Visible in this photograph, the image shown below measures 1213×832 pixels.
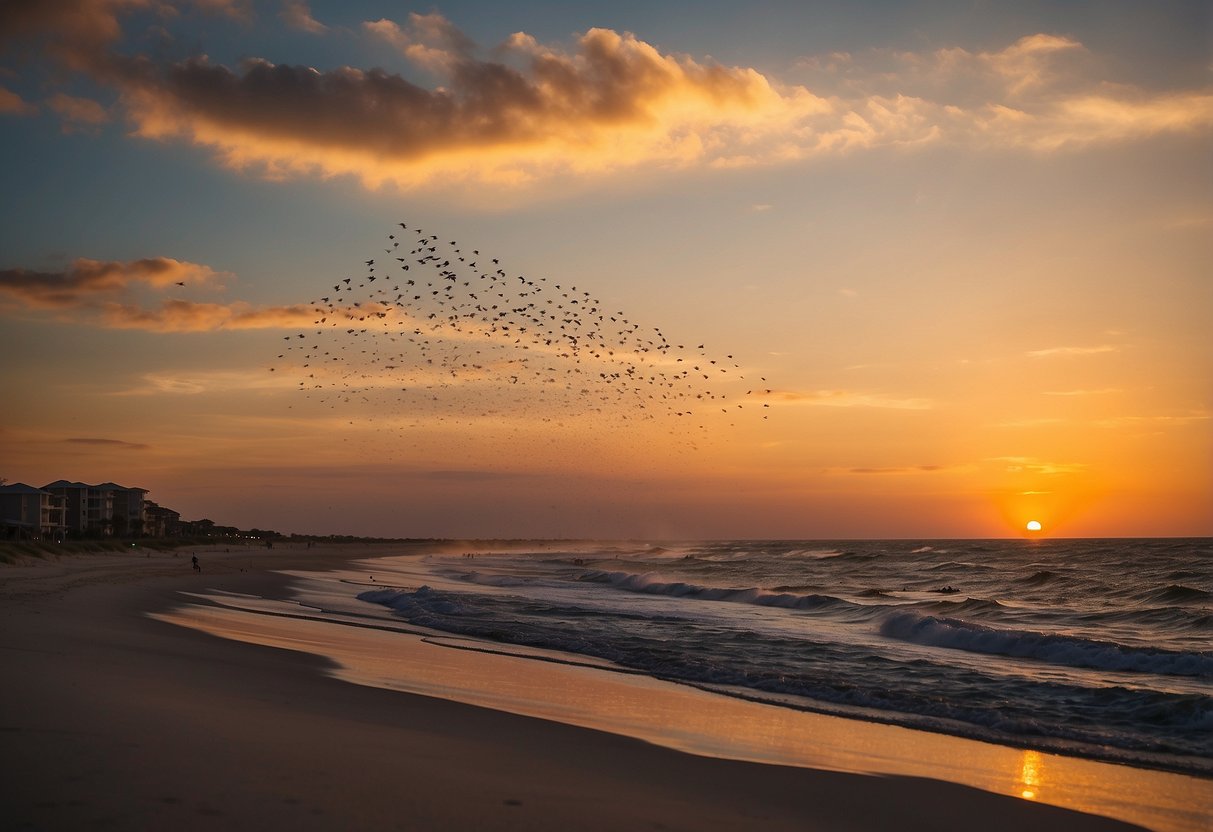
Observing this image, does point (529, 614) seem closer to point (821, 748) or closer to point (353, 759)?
point (821, 748)

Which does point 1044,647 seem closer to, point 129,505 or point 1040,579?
point 1040,579

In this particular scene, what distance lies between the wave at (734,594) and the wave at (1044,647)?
8890 millimetres

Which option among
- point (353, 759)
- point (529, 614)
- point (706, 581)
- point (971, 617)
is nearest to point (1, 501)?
point (706, 581)

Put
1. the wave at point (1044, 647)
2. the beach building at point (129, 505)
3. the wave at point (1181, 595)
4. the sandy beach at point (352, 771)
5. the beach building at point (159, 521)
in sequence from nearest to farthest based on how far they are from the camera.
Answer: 1. the sandy beach at point (352, 771)
2. the wave at point (1044, 647)
3. the wave at point (1181, 595)
4. the beach building at point (129, 505)
5. the beach building at point (159, 521)

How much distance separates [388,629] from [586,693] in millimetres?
9964

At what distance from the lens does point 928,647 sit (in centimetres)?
2202

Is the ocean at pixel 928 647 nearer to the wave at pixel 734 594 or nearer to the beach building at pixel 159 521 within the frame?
the wave at pixel 734 594

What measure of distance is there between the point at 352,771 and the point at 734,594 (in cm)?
3485

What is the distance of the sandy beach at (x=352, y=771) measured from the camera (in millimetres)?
5832

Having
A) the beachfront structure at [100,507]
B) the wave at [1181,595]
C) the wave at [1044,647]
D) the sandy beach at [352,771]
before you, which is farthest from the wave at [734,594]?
the beachfront structure at [100,507]

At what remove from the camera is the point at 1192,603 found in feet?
105

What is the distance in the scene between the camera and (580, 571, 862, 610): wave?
1391 inches

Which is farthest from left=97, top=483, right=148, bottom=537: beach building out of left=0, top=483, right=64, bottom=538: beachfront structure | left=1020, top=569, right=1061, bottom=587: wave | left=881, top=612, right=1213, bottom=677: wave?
left=881, top=612, right=1213, bottom=677: wave

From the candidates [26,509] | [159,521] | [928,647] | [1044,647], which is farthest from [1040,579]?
[159,521]
